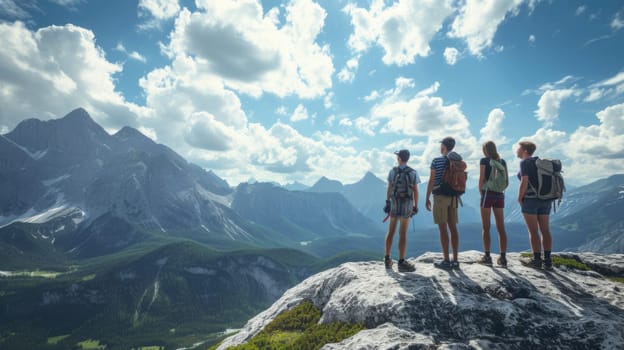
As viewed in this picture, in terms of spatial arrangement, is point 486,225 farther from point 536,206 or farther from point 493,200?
point 536,206

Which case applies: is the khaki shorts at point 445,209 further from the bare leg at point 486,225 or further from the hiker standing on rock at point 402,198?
the bare leg at point 486,225

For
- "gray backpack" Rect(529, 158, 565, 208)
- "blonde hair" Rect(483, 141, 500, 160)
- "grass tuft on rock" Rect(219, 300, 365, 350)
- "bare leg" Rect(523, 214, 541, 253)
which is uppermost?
"blonde hair" Rect(483, 141, 500, 160)

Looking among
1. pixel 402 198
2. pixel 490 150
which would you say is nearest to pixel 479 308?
pixel 402 198

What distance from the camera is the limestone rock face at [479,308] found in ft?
27.1

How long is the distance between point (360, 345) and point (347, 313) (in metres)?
2.27

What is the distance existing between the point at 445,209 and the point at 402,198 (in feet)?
5.87

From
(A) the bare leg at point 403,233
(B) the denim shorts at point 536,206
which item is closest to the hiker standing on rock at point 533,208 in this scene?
(B) the denim shorts at point 536,206

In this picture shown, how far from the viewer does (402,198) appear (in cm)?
1364

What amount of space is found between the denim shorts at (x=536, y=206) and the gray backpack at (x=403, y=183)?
5057mm

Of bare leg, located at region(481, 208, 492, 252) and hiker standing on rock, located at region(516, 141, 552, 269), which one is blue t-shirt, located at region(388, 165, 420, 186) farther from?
hiker standing on rock, located at region(516, 141, 552, 269)

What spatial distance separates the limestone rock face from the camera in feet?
27.1

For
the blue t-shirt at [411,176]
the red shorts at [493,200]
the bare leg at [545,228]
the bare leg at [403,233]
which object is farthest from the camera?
the red shorts at [493,200]

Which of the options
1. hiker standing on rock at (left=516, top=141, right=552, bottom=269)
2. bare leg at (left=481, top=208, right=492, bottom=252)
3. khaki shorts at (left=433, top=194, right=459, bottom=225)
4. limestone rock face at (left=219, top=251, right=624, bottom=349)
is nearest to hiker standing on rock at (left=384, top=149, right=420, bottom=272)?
khaki shorts at (left=433, top=194, right=459, bottom=225)

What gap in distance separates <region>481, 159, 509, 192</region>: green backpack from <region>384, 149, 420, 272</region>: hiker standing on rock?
3149mm
